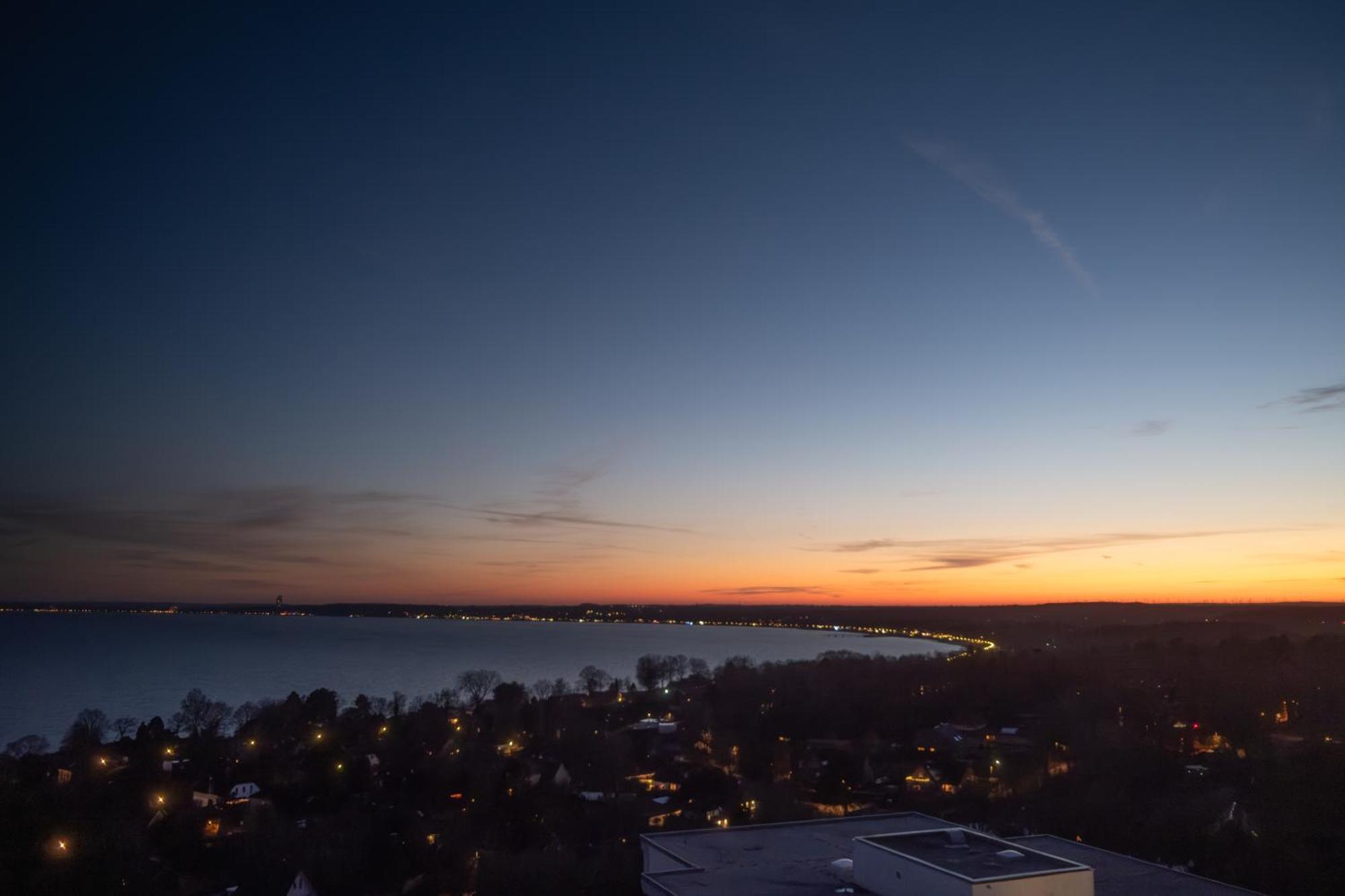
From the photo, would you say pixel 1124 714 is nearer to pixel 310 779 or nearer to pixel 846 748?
pixel 846 748

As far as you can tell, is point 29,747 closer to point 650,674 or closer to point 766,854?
point 766,854

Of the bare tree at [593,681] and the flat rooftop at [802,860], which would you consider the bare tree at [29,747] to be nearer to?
the flat rooftop at [802,860]

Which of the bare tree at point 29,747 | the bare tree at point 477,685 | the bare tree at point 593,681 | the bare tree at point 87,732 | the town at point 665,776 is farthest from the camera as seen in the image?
the bare tree at point 593,681

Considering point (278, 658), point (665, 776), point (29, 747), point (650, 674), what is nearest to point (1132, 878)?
point (665, 776)

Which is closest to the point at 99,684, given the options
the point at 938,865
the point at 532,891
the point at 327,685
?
the point at 327,685

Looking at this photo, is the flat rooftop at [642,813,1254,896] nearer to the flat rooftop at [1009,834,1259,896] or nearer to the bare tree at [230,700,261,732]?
the flat rooftop at [1009,834,1259,896]

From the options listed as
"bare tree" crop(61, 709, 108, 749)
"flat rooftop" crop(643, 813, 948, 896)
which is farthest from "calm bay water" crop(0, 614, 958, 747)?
"flat rooftop" crop(643, 813, 948, 896)


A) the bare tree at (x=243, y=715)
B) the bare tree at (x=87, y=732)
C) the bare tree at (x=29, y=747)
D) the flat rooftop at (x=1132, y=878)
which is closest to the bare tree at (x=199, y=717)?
the bare tree at (x=243, y=715)
